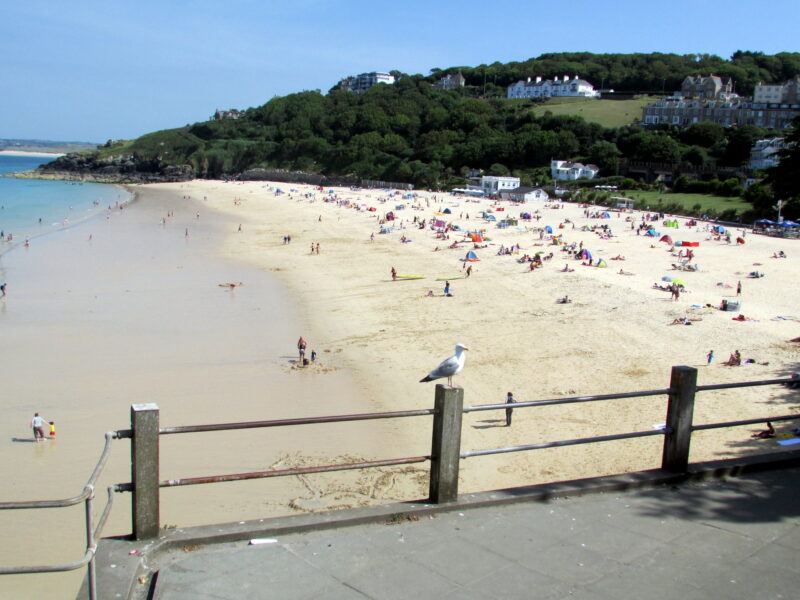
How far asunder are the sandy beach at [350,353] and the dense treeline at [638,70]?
124m

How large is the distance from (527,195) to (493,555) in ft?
216

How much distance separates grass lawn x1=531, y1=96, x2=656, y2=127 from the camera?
120 meters

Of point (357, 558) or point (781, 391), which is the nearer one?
point (357, 558)

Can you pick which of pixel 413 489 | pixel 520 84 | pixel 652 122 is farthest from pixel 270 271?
pixel 520 84

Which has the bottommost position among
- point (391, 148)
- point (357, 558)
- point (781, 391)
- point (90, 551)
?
point (781, 391)

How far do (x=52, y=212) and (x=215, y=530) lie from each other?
6177cm

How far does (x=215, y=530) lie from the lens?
3717 mm

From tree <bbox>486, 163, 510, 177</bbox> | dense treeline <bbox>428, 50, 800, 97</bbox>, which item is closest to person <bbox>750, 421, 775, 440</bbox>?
tree <bbox>486, 163, 510, 177</bbox>

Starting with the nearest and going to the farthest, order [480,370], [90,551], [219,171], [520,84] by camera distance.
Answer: [90,551] → [480,370] → [219,171] → [520,84]

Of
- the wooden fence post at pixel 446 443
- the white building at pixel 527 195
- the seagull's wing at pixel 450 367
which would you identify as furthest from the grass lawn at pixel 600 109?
the wooden fence post at pixel 446 443

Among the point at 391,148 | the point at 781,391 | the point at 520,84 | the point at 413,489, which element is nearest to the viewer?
the point at 413,489

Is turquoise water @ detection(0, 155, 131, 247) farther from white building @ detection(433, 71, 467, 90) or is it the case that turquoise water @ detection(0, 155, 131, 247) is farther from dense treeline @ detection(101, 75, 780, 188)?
white building @ detection(433, 71, 467, 90)

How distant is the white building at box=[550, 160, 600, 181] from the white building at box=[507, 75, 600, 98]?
69.7 meters

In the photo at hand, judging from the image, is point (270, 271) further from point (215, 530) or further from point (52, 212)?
point (52, 212)
